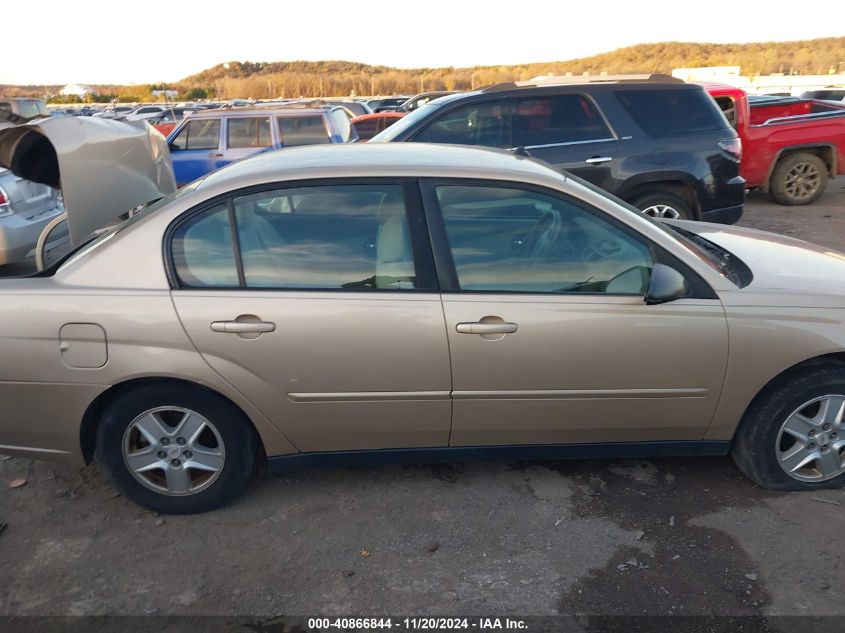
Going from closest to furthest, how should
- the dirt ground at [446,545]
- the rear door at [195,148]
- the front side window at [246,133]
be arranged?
the dirt ground at [446,545] → the rear door at [195,148] → the front side window at [246,133]

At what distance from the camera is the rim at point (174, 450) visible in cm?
310

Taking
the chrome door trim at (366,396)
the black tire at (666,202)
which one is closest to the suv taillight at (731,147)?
the black tire at (666,202)

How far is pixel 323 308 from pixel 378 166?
73cm

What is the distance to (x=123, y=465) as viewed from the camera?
3.15 m

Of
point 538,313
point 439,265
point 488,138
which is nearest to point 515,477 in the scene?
point 538,313

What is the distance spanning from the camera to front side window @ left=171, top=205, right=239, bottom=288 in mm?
3012

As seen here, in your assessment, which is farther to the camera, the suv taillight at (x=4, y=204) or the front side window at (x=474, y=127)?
the front side window at (x=474, y=127)

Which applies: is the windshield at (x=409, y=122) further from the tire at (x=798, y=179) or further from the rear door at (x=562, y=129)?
the tire at (x=798, y=179)

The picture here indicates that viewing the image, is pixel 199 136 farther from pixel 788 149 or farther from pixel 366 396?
pixel 366 396

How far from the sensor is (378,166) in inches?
125

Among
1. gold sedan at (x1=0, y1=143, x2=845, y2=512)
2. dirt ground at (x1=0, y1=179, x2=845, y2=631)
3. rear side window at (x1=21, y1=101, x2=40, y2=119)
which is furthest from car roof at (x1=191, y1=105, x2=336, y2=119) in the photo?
dirt ground at (x1=0, y1=179, x2=845, y2=631)

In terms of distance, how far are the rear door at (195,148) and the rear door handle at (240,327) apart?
8609mm

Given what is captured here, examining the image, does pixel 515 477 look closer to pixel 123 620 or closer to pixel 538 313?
pixel 538 313

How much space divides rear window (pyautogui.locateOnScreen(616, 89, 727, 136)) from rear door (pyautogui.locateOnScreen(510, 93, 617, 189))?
0.35 m
